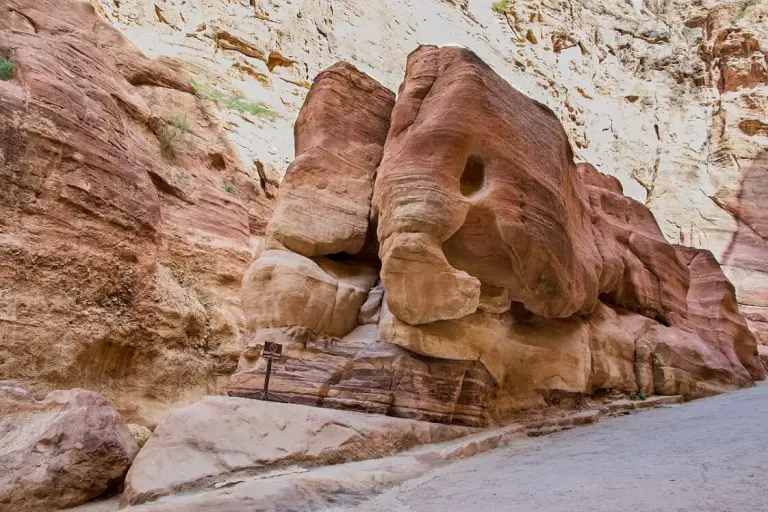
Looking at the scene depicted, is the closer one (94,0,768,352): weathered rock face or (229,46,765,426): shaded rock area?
(229,46,765,426): shaded rock area

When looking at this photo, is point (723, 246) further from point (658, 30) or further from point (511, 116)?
point (511, 116)

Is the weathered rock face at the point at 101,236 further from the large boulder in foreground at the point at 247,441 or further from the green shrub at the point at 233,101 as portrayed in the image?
the large boulder in foreground at the point at 247,441

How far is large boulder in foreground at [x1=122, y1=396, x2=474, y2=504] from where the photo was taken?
349cm

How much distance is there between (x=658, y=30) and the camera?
31.1 metres

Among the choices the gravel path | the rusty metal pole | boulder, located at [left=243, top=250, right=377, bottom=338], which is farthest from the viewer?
boulder, located at [left=243, top=250, right=377, bottom=338]

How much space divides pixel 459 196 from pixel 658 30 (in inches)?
1291

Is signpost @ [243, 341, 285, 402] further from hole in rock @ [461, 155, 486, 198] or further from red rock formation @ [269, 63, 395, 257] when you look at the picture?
hole in rock @ [461, 155, 486, 198]

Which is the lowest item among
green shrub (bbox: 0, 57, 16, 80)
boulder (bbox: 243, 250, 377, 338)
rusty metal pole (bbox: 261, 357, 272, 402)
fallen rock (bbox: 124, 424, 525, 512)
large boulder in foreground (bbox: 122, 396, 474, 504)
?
fallen rock (bbox: 124, 424, 525, 512)

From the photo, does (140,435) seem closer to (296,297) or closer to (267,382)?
(267,382)

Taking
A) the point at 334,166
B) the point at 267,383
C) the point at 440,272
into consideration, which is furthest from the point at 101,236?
the point at 440,272

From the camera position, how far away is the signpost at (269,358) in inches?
189

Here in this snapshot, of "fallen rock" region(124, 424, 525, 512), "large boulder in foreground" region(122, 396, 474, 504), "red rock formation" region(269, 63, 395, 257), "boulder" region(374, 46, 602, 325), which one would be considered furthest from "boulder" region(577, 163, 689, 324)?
"large boulder in foreground" region(122, 396, 474, 504)

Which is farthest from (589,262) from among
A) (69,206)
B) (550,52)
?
(550,52)

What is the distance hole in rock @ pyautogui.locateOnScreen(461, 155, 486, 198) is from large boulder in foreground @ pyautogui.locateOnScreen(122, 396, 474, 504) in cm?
279
